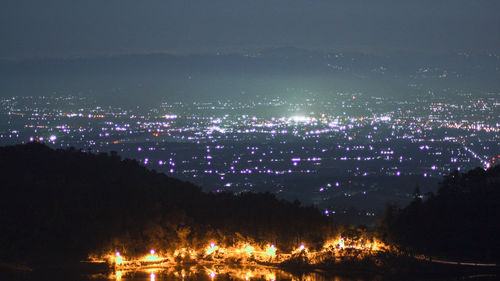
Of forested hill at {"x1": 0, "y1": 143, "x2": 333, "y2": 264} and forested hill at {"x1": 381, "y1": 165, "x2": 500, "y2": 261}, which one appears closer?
forested hill at {"x1": 0, "y1": 143, "x2": 333, "y2": 264}

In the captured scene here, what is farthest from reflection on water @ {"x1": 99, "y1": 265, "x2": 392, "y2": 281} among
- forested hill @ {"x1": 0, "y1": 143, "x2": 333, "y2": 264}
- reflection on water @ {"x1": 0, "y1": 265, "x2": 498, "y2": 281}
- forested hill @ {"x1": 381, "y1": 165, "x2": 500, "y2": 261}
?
forested hill @ {"x1": 381, "y1": 165, "x2": 500, "y2": 261}

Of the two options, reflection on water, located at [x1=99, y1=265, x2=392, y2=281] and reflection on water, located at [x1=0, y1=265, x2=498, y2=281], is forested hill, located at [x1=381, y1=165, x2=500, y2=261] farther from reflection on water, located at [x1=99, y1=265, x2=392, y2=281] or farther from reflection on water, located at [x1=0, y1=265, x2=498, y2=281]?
reflection on water, located at [x1=99, y1=265, x2=392, y2=281]

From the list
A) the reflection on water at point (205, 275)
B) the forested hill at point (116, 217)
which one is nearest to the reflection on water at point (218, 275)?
the reflection on water at point (205, 275)

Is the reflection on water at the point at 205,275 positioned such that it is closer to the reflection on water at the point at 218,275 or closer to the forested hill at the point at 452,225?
the reflection on water at the point at 218,275

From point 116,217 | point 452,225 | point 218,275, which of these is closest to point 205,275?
point 218,275

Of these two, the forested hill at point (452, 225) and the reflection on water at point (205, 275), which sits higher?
the forested hill at point (452, 225)

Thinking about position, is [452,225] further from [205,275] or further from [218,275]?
[205,275]

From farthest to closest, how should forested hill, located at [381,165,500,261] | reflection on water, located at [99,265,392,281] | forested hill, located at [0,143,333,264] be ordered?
forested hill, located at [381,165,500,261], forested hill, located at [0,143,333,264], reflection on water, located at [99,265,392,281]

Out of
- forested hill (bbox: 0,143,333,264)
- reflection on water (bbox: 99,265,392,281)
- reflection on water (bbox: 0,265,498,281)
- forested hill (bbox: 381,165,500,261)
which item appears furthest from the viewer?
forested hill (bbox: 381,165,500,261)

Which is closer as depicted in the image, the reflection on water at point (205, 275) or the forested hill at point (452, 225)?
the reflection on water at point (205, 275)
